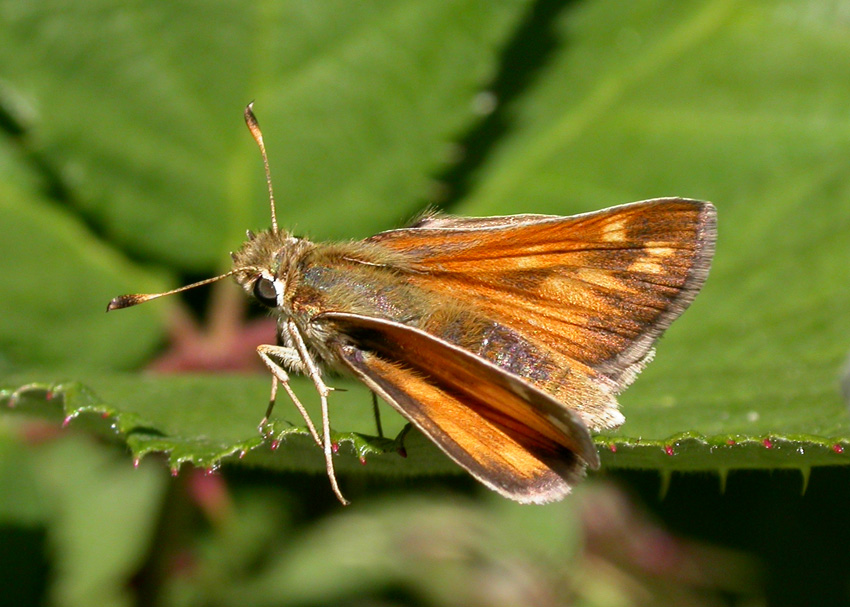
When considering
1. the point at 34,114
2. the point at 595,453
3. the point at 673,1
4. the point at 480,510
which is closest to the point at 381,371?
the point at 595,453

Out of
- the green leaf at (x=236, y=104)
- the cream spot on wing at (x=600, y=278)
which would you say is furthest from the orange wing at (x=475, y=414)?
the green leaf at (x=236, y=104)

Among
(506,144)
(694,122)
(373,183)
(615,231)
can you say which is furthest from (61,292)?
(694,122)

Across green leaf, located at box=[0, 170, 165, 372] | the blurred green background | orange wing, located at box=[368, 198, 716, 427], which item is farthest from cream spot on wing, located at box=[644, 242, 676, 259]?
green leaf, located at box=[0, 170, 165, 372]

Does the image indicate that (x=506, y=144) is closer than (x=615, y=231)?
No

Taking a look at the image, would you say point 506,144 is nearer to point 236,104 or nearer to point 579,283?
point 236,104

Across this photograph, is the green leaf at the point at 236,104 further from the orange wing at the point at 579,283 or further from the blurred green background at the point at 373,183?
the orange wing at the point at 579,283

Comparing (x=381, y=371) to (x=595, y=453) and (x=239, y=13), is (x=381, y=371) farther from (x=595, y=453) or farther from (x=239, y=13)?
(x=239, y=13)
